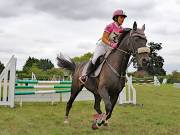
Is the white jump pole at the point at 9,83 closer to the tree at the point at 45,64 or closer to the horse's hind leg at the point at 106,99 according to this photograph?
the horse's hind leg at the point at 106,99

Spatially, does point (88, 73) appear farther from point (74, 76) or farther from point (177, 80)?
point (177, 80)

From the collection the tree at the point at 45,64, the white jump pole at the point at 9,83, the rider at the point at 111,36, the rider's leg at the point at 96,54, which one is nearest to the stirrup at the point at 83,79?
the rider's leg at the point at 96,54

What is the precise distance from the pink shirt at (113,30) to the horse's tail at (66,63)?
2.59 meters

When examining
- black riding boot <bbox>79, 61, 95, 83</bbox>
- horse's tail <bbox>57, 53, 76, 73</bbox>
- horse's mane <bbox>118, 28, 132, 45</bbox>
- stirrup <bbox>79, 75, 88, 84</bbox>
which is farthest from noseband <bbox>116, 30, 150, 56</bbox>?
horse's tail <bbox>57, 53, 76, 73</bbox>

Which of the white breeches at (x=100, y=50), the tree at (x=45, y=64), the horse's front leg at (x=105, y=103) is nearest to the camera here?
the horse's front leg at (x=105, y=103)

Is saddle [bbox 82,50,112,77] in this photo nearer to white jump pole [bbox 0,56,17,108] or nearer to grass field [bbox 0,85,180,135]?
grass field [bbox 0,85,180,135]

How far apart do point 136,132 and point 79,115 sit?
363 centimetres

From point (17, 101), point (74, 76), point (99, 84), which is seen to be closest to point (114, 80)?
point (99, 84)

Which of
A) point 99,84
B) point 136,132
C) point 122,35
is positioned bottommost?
point 136,132

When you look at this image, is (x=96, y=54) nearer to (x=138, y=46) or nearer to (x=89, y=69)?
(x=89, y=69)

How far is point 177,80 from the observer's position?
57.5 meters

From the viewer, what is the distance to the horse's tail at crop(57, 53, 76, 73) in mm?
11045

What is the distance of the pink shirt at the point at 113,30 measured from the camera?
855 cm

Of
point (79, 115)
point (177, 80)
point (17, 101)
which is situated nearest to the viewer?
point (79, 115)
